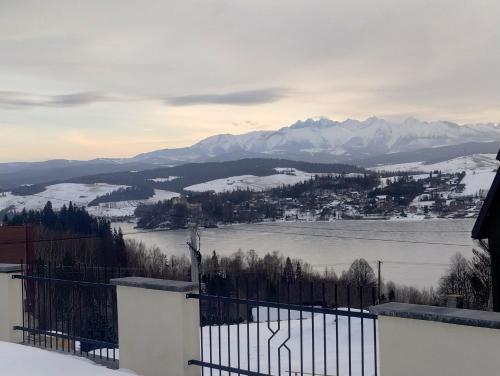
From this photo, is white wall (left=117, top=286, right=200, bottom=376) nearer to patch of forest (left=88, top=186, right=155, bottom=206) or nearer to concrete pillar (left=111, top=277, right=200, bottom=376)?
concrete pillar (left=111, top=277, right=200, bottom=376)

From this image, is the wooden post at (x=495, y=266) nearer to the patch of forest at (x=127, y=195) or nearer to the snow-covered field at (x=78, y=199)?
the snow-covered field at (x=78, y=199)

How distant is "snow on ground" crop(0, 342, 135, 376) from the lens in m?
5.62

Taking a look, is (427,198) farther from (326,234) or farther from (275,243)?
(275,243)

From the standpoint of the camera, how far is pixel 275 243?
86000mm

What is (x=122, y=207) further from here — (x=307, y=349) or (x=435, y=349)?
(x=435, y=349)

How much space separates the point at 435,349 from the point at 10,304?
551 cm

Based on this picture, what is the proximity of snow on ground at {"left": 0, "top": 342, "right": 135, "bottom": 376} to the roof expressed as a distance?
28.6 ft

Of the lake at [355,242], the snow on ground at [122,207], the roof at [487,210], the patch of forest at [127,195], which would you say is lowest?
the lake at [355,242]

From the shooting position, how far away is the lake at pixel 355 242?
2509 inches

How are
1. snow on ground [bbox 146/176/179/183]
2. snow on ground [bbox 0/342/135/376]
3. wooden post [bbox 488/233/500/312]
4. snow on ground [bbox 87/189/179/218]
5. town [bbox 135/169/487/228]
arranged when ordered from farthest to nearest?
1. snow on ground [bbox 146/176/179/183]
2. snow on ground [bbox 87/189/179/218]
3. town [bbox 135/169/487/228]
4. wooden post [bbox 488/233/500/312]
5. snow on ground [bbox 0/342/135/376]

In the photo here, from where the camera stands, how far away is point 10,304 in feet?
25.2

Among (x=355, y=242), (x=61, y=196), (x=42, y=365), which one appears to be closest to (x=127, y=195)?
(x=61, y=196)

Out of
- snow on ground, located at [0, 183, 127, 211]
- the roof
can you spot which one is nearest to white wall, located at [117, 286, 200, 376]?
the roof

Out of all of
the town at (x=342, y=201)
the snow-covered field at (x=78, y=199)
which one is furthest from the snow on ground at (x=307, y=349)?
the snow-covered field at (x=78, y=199)
